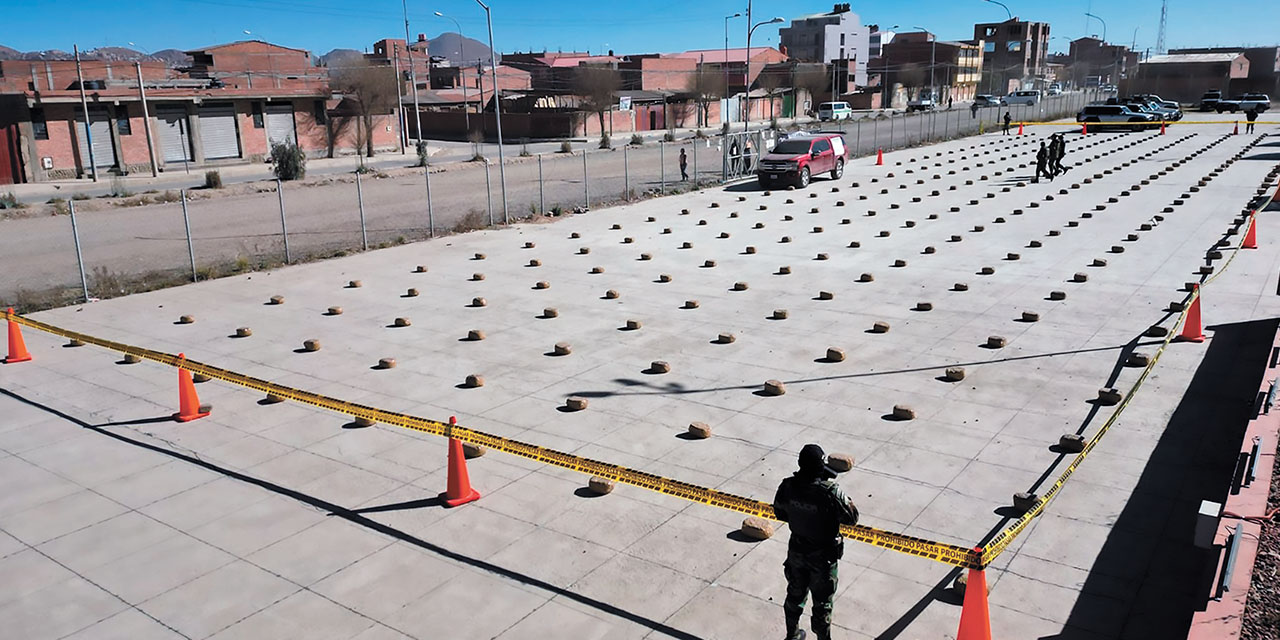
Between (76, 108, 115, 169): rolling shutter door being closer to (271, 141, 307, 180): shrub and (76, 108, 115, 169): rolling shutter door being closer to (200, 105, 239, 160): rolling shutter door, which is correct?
(200, 105, 239, 160): rolling shutter door

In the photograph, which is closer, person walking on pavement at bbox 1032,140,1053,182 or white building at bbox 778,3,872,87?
person walking on pavement at bbox 1032,140,1053,182

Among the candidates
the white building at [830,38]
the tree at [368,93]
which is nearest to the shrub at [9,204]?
the tree at [368,93]

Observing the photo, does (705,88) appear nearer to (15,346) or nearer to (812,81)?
(812,81)

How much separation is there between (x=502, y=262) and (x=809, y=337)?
7.72m

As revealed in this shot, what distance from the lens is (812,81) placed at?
A: 9788cm

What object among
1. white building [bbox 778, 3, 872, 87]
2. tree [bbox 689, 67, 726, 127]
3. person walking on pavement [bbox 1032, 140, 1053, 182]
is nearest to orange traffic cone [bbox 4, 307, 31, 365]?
person walking on pavement [bbox 1032, 140, 1053, 182]

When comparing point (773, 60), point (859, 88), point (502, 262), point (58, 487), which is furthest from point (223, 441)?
point (859, 88)

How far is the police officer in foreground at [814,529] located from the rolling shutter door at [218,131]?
50.5 m

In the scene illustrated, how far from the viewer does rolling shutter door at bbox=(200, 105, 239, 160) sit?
48.4m

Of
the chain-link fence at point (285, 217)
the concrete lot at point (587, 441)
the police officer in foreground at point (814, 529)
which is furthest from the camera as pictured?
the chain-link fence at point (285, 217)

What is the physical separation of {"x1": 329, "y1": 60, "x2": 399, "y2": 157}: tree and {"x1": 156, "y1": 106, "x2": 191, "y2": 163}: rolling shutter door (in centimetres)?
987

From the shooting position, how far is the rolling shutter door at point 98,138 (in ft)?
141

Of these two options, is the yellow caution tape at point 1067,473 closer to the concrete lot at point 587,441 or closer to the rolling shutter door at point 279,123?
the concrete lot at point 587,441

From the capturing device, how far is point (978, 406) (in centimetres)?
936
